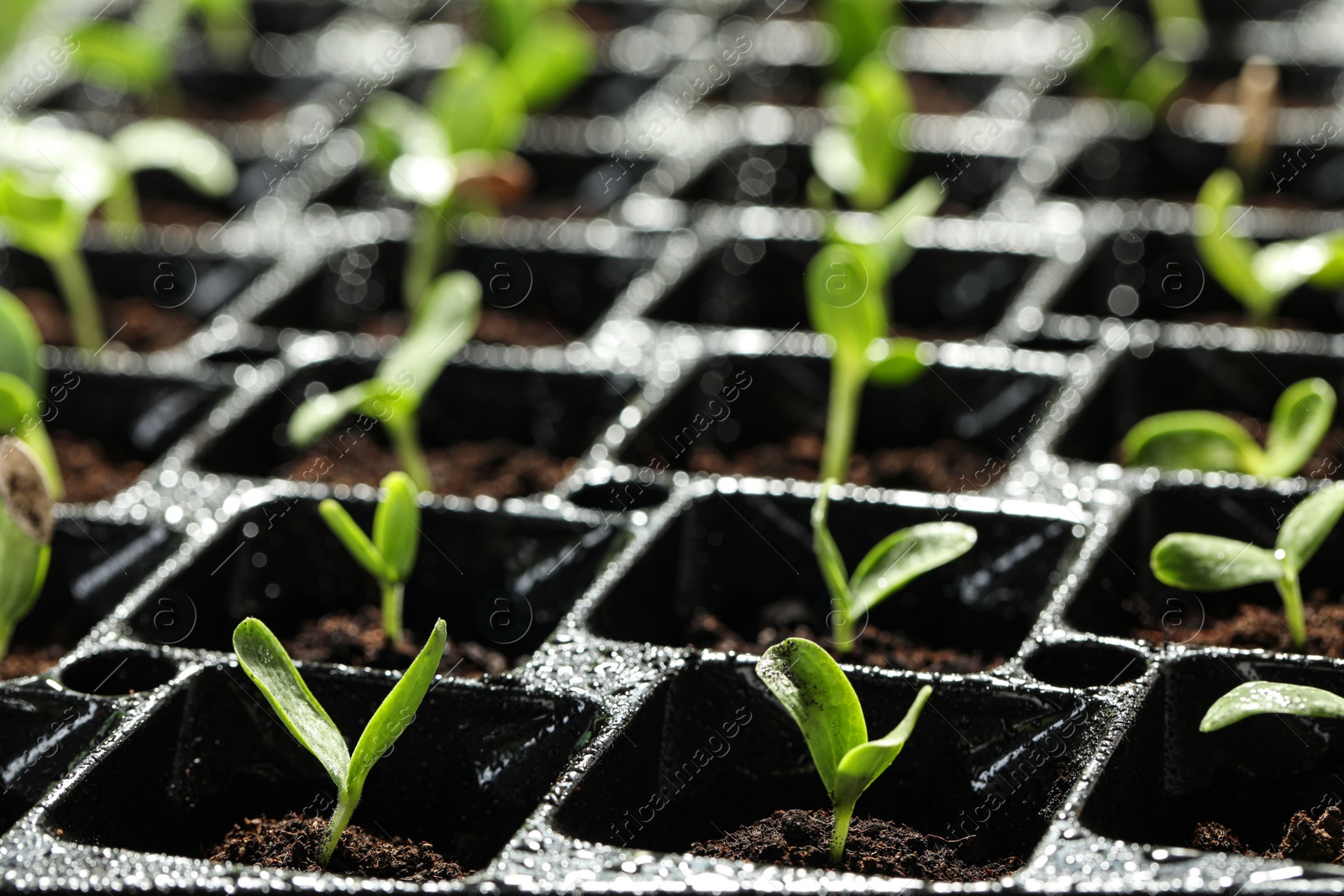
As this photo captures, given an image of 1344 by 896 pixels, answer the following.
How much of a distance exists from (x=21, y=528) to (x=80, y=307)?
74 cm

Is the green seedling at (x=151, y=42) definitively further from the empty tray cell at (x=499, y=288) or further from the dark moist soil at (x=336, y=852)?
the dark moist soil at (x=336, y=852)

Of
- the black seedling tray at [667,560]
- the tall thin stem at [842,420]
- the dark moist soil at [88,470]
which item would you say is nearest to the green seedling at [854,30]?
the black seedling tray at [667,560]

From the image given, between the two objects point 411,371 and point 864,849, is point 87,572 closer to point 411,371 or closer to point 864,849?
point 411,371

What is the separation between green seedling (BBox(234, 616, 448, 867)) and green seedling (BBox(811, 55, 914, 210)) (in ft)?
3.60

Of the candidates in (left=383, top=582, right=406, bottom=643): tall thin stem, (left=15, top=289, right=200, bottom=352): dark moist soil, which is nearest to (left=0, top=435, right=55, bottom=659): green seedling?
(left=383, top=582, right=406, bottom=643): tall thin stem

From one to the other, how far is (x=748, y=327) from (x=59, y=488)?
2.67 feet

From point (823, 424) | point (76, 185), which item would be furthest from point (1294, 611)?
point (76, 185)

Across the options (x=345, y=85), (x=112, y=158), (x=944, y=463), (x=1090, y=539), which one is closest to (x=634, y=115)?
(x=345, y=85)

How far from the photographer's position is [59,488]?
1.46 metres

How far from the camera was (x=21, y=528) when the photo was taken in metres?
1.08

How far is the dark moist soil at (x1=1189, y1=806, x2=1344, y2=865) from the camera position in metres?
0.92

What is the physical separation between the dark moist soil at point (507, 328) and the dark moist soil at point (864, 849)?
36.4 inches

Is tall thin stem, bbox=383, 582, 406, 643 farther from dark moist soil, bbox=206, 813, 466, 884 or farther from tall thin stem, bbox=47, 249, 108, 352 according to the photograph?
tall thin stem, bbox=47, 249, 108, 352

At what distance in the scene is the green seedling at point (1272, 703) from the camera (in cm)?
89
